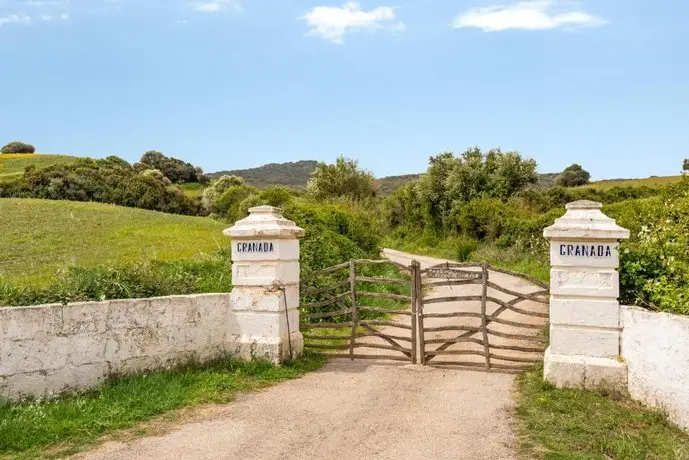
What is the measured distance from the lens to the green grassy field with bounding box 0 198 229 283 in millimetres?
19062

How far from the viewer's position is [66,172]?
4947 cm

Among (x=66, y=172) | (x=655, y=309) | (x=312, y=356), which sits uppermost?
(x=66, y=172)

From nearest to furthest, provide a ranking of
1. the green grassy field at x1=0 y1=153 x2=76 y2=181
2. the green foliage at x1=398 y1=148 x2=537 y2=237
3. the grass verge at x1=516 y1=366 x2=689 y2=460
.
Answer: the grass verge at x1=516 y1=366 x2=689 y2=460, the green foliage at x1=398 y1=148 x2=537 y2=237, the green grassy field at x1=0 y1=153 x2=76 y2=181

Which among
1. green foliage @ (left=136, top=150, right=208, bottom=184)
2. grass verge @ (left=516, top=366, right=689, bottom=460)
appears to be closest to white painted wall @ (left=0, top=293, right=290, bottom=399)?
grass verge @ (left=516, top=366, right=689, bottom=460)

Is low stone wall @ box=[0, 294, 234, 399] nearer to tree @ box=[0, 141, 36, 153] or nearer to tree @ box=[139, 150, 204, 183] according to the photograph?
tree @ box=[139, 150, 204, 183]

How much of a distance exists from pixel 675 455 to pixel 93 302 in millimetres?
6969

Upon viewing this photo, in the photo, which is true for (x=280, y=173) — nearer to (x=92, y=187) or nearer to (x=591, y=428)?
(x=92, y=187)

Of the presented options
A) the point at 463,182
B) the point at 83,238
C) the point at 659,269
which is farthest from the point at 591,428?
the point at 463,182

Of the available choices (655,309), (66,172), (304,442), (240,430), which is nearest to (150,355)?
(240,430)

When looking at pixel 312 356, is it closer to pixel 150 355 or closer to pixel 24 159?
pixel 150 355

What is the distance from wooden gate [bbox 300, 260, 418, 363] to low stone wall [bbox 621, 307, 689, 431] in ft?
10.9

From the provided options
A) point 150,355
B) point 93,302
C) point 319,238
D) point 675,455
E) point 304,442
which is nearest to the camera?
point 675,455

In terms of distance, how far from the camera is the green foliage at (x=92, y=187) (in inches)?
1869

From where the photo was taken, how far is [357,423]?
6965mm
